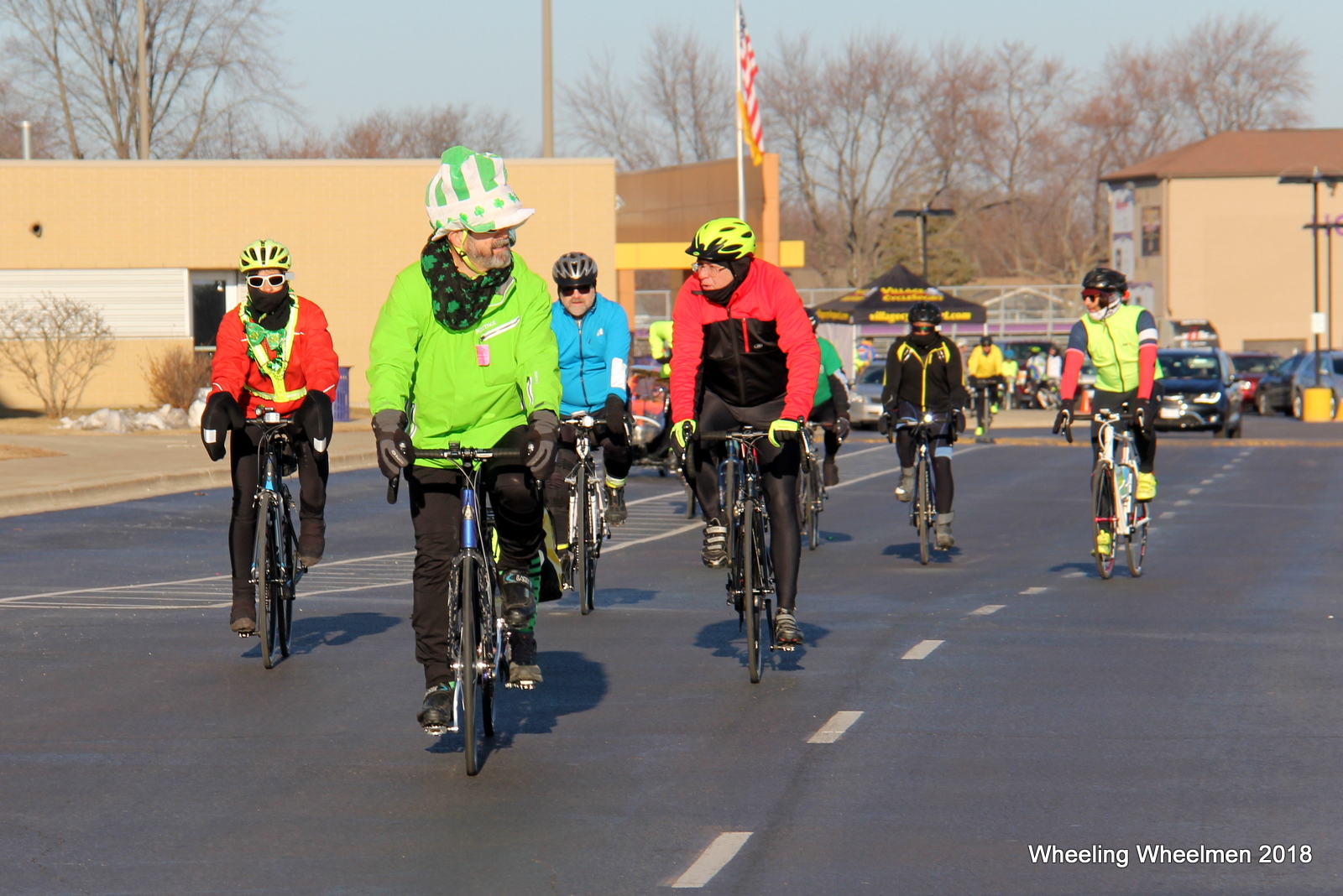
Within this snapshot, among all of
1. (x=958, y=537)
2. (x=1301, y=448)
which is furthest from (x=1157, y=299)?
(x=958, y=537)

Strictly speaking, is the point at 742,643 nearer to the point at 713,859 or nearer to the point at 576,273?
the point at 576,273

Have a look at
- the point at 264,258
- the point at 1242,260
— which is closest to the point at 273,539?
the point at 264,258

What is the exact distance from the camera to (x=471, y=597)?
6176 mm

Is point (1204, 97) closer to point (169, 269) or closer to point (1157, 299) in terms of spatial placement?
point (1157, 299)

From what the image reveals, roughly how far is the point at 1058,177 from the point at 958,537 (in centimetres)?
8253

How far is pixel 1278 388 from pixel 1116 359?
118 feet

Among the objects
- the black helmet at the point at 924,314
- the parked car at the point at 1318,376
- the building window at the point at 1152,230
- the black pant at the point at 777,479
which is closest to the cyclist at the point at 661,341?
the black helmet at the point at 924,314

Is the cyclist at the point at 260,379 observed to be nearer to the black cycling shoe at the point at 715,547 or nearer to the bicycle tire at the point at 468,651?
the black cycling shoe at the point at 715,547

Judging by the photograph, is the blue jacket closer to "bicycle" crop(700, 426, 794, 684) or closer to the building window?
"bicycle" crop(700, 426, 794, 684)

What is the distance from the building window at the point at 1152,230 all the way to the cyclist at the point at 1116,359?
68.8 metres

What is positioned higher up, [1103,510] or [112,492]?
[1103,510]

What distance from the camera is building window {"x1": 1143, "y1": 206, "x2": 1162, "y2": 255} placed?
78750mm

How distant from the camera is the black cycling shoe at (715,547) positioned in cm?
852

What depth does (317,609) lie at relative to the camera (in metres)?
10.8
